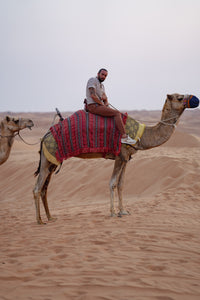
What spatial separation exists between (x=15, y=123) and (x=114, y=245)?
2983 millimetres

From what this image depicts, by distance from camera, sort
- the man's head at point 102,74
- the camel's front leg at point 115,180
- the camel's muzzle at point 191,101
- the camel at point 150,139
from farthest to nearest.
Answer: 1. the camel's front leg at point 115,180
2. the man's head at point 102,74
3. the camel at point 150,139
4. the camel's muzzle at point 191,101

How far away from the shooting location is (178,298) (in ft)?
8.65

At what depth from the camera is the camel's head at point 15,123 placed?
554 centimetres

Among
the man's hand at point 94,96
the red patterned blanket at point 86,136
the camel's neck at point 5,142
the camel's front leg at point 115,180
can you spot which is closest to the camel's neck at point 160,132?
the camel's front leg at point 115,180

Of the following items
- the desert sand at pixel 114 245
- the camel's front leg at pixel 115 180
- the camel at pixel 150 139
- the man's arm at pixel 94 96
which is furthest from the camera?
the camel's front leg at pixel 115 180

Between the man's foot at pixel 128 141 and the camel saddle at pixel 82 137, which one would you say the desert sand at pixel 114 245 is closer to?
the camel saddle at pixel 82 137

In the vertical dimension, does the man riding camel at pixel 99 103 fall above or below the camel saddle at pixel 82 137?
above

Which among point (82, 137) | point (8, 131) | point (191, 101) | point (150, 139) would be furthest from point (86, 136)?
point (191, 101)

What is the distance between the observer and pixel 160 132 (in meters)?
6.07

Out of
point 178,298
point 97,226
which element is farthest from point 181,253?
point 97,226

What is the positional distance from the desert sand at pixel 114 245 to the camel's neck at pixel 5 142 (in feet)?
4.68

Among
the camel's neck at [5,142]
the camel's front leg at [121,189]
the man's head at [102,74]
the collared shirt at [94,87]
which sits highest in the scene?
the man's head at [102,74]

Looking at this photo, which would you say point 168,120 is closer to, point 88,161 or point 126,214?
point 126,214

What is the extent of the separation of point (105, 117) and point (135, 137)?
74 centimetres
